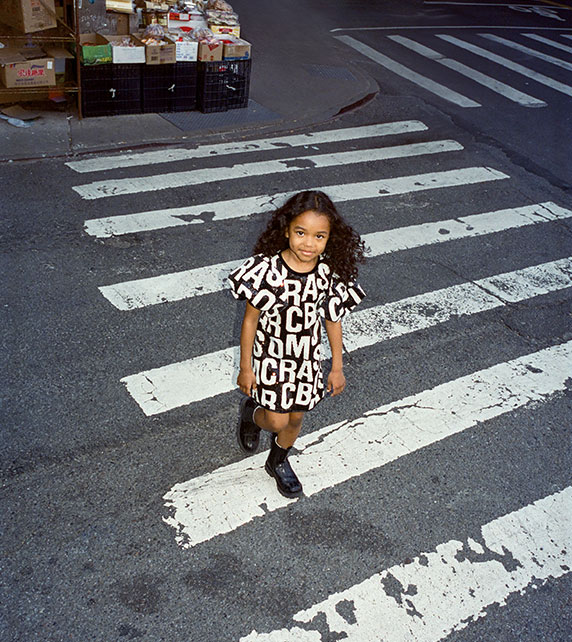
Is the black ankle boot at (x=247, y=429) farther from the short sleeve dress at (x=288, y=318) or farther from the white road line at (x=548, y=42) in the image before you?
the white road line at (x=548, y=42)

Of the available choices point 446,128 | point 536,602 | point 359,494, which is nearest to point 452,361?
point 359,494

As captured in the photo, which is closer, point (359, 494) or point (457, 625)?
point (457, 625)

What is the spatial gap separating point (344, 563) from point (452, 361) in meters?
2.43

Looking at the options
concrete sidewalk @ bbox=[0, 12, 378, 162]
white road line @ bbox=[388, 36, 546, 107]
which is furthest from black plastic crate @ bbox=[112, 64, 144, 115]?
white road line @ bbox=[388, 36, 546, 107]

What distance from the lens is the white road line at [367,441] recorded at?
13.8 feet

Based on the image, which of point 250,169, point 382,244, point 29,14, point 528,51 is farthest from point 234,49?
point 528,51

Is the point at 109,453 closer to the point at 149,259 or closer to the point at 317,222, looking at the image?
the point at 317,222

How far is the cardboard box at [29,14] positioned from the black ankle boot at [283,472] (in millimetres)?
8091

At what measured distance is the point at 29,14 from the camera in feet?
32.0

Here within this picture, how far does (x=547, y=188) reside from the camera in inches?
382

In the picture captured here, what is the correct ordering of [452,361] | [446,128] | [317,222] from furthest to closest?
[446,128] < [452,361] < [317,222]

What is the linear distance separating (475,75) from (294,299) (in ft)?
42.5

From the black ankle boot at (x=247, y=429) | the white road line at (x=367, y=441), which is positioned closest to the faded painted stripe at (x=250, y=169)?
the black ankle boot at (x=247, y=429)

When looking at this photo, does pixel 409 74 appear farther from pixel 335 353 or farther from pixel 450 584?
pixel 450 584
